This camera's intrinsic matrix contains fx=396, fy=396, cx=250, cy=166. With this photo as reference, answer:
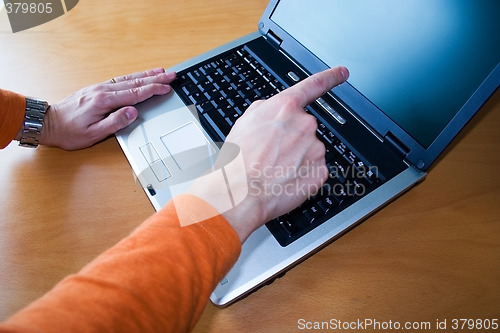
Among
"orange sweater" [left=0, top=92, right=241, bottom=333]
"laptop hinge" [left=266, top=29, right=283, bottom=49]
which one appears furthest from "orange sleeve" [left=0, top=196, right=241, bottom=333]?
"laptop hinge" [left=266, top=29, right=283, bottom=49]

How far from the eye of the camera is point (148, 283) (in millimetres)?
374

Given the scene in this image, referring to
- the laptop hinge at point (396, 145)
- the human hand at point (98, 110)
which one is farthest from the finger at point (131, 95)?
the laptop hinge at point (396, 145)

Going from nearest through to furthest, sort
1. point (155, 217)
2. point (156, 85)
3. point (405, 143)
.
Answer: point (155, 217), point (405, 143), point (156, 85)

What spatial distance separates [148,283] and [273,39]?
496mm

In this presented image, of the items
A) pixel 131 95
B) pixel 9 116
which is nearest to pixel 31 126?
pixel 9 116

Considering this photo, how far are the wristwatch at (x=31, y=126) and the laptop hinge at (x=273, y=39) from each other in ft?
1.32

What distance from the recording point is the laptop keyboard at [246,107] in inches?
19.4

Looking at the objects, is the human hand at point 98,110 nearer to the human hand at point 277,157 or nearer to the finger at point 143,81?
the finger at point 143,81

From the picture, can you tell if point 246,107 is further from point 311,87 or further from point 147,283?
point 147,283

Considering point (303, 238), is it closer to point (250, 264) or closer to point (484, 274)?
point (250, 264)

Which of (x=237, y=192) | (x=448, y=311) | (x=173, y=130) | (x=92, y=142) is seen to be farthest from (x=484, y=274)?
(x=92, y=142)

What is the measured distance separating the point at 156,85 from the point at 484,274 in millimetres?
539

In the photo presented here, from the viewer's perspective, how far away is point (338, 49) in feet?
2.02

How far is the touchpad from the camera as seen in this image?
22.5 inches
